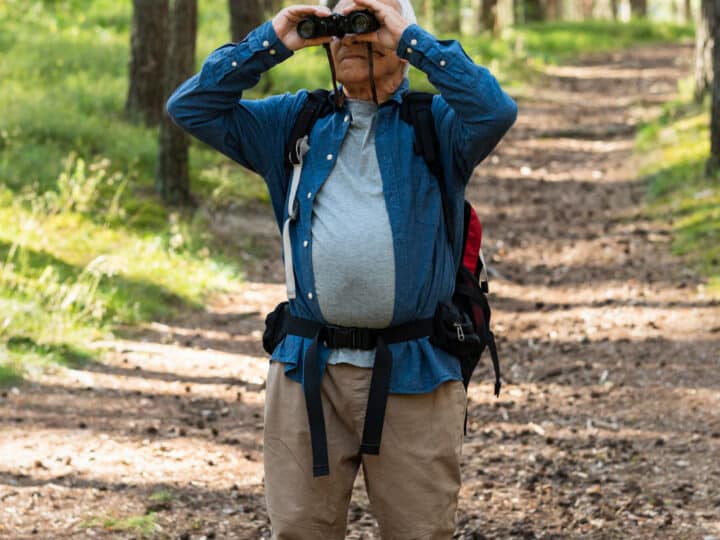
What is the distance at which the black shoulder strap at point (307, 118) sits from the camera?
3.71m

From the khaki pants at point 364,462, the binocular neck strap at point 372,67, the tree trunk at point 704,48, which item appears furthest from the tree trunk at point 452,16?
the khaki pants at point 364,462

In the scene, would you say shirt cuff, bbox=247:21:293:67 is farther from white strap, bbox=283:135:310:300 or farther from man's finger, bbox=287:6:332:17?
white strap, bbox=283:135:310:300

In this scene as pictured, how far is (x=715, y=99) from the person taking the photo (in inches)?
478

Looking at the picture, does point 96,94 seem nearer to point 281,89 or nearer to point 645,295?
point 281,89

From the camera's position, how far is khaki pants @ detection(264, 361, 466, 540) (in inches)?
142

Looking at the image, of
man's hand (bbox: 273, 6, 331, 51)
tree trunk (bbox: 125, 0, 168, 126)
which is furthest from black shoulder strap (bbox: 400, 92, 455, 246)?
tree trunk (bbox: 125, 0, 168, 126)

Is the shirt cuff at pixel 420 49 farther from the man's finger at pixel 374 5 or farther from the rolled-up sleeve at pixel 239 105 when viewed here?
the rolled-up sleeve at pixel 239 105

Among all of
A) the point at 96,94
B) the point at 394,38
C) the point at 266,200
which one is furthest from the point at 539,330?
the point at 96,94

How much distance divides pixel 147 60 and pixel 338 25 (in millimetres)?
10941

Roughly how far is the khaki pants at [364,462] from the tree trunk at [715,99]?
8.96m

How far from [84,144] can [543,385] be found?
21.8 ft

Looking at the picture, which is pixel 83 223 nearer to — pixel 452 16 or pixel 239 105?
pixel 239 105

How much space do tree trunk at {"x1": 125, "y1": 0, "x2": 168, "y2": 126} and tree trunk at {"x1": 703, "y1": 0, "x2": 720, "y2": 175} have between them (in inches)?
244

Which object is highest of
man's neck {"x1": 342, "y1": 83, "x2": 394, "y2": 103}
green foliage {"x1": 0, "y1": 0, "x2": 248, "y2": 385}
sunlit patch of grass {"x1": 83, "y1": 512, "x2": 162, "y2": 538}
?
man's neck {"x1": 342, "y1": 83, "x2": 394, "y2": 103}
